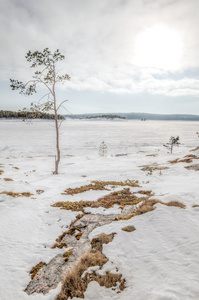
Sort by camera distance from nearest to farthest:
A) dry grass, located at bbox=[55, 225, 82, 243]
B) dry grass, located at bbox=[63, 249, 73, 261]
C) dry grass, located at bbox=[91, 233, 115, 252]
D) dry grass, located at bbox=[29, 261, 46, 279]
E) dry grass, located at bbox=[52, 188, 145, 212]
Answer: dry grass, located at bbox=[29, 261, 46, 279] → dry grass, located at bbox=[63, 249, 73, 261] → dry grass, located at bbox=[91, 233, 115, 252] → dry grass, located at bbox=[55, 225, 82, 243] → dry grass, located at bbox=[52, 188, 145, 212]

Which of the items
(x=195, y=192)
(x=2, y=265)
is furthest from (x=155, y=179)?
(x=2, y=265)

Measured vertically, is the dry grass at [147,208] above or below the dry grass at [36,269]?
above

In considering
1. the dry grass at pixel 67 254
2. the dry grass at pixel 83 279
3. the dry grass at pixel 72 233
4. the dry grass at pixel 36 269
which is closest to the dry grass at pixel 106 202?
the dry grass at pixel 72 233

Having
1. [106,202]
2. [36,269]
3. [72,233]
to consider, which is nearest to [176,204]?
[106,202]

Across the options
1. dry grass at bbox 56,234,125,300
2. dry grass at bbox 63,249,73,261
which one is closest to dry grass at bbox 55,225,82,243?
dry grass at bbox 63,249,73,261

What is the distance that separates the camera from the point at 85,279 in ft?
14.1

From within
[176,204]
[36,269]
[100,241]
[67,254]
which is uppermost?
[176,204]

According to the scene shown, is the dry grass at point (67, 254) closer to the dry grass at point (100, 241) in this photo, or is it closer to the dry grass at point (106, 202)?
the dry grass at point (100, 241)

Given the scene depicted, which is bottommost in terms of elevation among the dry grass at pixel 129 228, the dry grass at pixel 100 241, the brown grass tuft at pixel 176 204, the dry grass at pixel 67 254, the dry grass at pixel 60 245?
the dry grass at pixel 60 245

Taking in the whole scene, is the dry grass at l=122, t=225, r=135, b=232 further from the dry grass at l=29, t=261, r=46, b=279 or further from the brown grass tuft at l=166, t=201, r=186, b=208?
the dry grass at l=29, t=261, r=46, b=279

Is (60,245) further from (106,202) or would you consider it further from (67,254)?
(106,202)

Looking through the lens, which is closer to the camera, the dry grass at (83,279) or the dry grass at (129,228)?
the dry grass at (83,279)

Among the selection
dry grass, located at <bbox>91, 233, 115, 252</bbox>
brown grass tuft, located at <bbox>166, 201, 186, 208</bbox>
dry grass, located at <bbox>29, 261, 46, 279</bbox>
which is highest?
brown grass tuft, located at <bbox>166, 201, 186, 208</bbox>

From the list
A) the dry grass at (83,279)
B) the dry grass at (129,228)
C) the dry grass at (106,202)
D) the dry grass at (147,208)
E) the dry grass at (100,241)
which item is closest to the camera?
the dry grass at (83,279)
